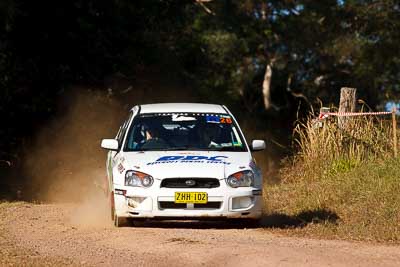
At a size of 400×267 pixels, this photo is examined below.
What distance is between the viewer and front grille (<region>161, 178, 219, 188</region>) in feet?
39.2

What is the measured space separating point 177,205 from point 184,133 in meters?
1.69

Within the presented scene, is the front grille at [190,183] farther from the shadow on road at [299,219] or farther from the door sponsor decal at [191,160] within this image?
the shadow on road at [299,219]

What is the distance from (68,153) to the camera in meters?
22.5

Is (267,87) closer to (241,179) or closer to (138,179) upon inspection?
(241,179)

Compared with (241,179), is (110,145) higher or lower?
higher

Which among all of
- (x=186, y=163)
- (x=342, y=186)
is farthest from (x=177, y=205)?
(x=342, y=186)

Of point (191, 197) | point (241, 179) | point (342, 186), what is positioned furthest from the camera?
point (342, 186)

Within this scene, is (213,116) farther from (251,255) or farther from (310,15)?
(310,15)

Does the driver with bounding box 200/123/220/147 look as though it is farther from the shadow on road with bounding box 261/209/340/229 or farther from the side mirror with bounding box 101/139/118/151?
the shadow on road with bounding box 261/209/340/229

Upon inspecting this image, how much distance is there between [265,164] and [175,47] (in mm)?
4494

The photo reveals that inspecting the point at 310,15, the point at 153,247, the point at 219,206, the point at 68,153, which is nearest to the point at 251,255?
the point at 153,247

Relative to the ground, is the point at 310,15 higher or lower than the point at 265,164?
higher

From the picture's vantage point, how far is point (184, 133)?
526 inches

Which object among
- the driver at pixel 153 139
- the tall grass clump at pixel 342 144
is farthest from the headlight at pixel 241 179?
the tall grass clump at pixel 342 144
